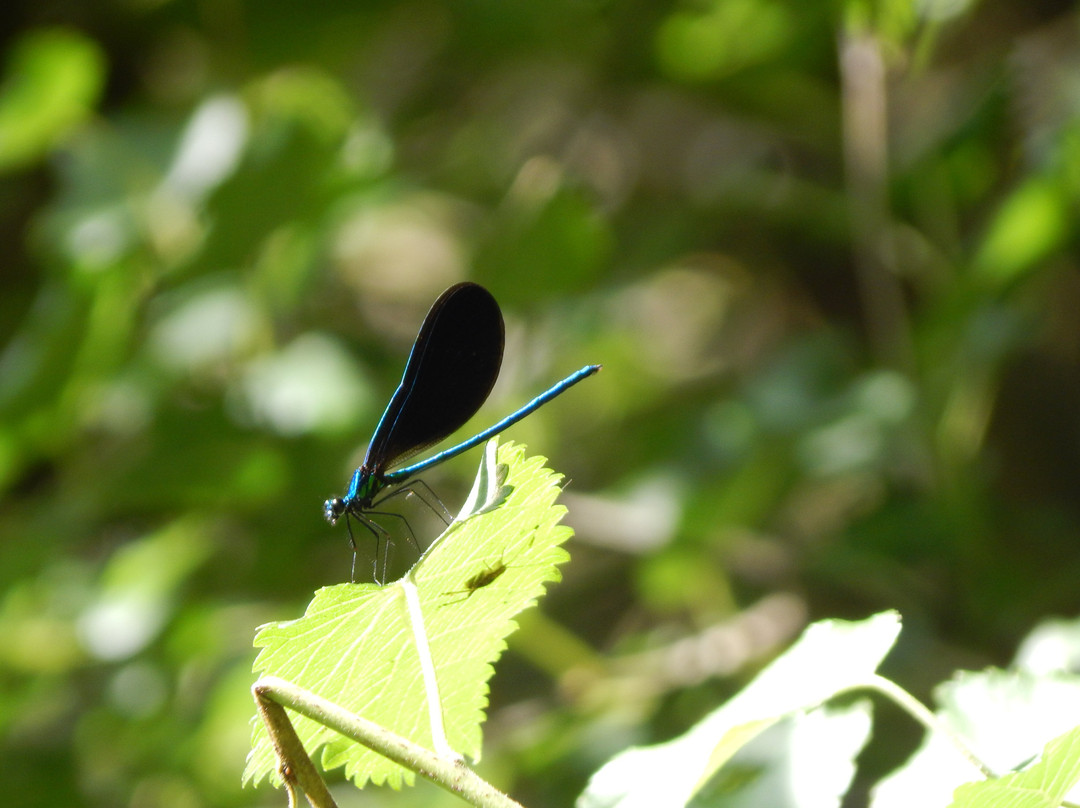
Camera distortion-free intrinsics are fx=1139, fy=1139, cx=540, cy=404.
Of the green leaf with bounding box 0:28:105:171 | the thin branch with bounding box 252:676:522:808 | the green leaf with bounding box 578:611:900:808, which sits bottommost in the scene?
the green leaf with bounding box 578:611:900:808

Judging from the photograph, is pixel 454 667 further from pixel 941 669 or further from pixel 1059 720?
pixel 941 669

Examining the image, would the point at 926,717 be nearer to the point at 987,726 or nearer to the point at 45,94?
the point at 987,726

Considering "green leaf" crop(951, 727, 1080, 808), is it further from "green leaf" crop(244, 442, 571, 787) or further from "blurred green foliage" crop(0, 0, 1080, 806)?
"blurred green foliage" crop(0, 0, 1080, 806)

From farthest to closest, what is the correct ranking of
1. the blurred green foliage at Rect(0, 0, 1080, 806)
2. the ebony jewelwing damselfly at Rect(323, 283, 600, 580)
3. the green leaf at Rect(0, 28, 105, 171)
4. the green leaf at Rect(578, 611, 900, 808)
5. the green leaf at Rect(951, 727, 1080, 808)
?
1. the green leaf at Rect(0, 28, 105, 171)
2. the blurred green foliage at Rect(0, 0, 1080, 806)
3. the ebony jewelwing damselfly at Rect(323, 283, 600, 580)
4. the green leaf at Rect(578, 611, 900, 808)
5. the green leaf at Rect(951, 727, 1080, 808)

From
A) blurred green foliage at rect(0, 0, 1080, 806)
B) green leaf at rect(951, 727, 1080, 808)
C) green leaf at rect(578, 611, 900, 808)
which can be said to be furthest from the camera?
blurred green foliage at rect(0, 0, 1080, 806)

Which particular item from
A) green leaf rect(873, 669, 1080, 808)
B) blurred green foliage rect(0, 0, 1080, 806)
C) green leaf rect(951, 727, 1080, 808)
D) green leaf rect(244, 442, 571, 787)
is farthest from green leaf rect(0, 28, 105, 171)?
green leaf rect(951, 727, 1080, 808)
